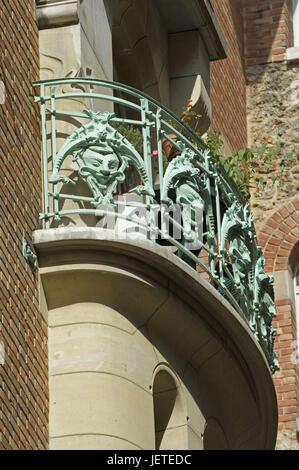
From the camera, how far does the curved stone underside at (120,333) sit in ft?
34.3

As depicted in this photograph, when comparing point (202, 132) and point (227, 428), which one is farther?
point (202, 132)

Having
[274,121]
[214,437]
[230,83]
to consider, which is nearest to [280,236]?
[274,121]

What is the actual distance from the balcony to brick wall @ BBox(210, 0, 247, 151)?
17.7 feet

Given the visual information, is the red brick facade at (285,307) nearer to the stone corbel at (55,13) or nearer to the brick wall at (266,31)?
the brick wall at (266,31)

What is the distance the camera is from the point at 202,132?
592 inches

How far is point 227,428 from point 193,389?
0.84 m

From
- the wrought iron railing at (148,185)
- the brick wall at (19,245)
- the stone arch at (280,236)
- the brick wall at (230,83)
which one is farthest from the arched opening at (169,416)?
the stone arch at (280,236)

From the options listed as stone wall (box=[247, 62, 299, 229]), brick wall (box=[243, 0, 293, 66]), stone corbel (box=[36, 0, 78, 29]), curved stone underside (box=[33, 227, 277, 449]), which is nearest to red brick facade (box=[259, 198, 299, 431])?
stone wall (box=[247, 62, 299, 229])

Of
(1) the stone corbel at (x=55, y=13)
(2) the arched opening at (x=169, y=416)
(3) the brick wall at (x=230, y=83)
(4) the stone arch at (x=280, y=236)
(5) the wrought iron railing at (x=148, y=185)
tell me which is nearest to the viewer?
(5) the wrought iron railing at (x=148, y=185)

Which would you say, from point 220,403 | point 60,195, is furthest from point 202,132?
point 60,195

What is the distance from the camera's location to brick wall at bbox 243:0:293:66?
19.8 m

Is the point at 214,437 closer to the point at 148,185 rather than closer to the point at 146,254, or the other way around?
the point at 146,254

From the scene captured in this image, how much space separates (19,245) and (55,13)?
2072mm
